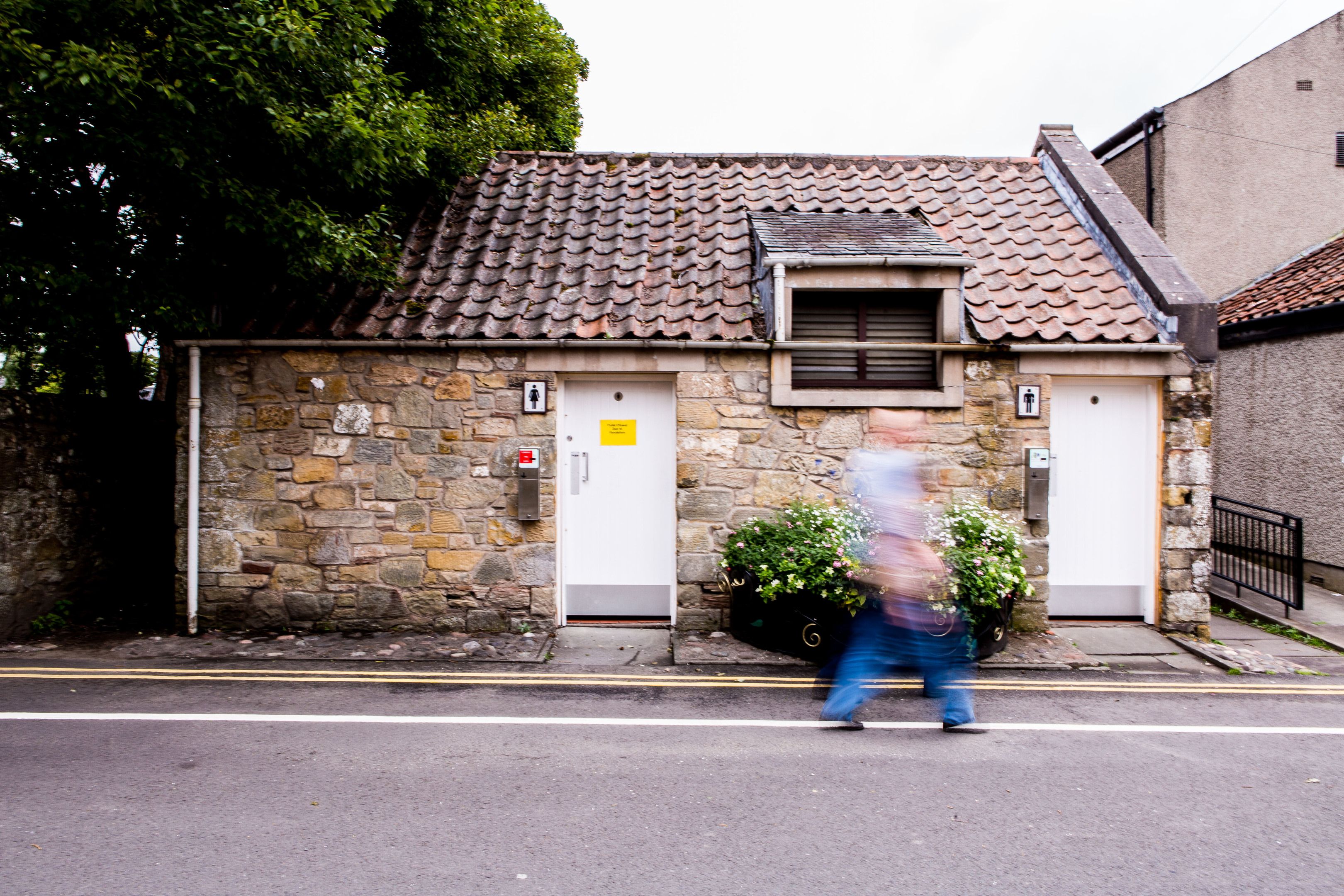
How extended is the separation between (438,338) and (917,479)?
481 cm

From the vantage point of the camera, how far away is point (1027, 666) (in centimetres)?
662

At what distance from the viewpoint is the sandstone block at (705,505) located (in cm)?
763

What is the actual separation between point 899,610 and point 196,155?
22.4 ft

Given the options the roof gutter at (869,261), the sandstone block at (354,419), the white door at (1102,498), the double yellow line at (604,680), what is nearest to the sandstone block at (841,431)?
the roof gutter at (869,261)

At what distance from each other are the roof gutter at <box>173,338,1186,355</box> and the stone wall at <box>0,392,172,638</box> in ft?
5.45

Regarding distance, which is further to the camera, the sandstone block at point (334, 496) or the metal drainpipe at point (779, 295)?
the sandstone block at point (334, 496)

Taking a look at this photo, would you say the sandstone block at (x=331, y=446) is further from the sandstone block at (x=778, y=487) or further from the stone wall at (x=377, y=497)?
the sandstone block at (x=778, y=487)

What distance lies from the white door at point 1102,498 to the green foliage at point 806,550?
7.90ft

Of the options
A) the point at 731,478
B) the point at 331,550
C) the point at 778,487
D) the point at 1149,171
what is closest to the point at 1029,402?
the point at 778,487

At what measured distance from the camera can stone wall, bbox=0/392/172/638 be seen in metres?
7.29

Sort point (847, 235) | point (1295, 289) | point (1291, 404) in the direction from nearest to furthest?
point (847, 235) < point (1291, 404) < point (1295, 289)

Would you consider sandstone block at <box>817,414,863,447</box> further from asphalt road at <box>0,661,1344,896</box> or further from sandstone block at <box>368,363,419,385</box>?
sandstone block at <box>368,363,419,385</box>

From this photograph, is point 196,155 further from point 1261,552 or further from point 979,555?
point 1261,552

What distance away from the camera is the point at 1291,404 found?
33.9 ft
